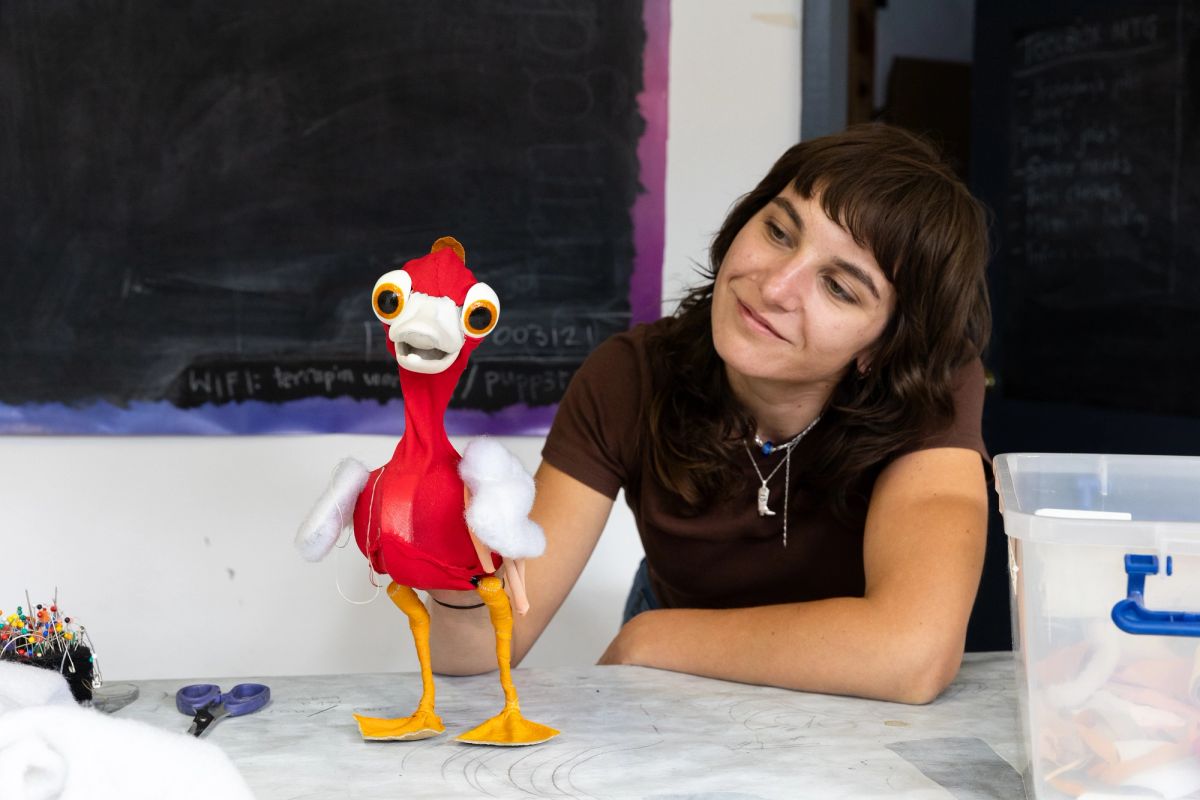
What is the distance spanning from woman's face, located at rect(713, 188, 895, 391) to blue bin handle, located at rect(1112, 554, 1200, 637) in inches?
19.5

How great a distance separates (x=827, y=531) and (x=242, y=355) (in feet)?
3.61

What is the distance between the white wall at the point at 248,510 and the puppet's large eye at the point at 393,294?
1228 mm

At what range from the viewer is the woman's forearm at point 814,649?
3.16 feet

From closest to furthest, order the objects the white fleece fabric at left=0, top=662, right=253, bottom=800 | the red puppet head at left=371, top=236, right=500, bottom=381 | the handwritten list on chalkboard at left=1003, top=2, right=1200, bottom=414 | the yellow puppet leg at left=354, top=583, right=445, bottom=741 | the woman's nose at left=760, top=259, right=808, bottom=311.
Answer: the white fleece fabric at left=0, top=662, right=253, bottom=800
the red puppet head at left=371, top=236, right=500, bottom=381
the yellow puppet leg at left=354, top=583, right=445, bottom=741
the woman's nose at left=760, top=259, right=808, bottom=311
the handwritten list on chalkboard at left=1003, top=2, right=1200, bottom=414

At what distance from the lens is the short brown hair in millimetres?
1118

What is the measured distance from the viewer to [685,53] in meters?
1.97

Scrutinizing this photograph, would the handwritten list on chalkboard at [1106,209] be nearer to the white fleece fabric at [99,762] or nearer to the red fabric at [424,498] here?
the red fabric at [424,498]

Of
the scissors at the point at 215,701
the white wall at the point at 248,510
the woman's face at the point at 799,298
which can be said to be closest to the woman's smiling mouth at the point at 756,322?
the woman's face at the point at 799,298

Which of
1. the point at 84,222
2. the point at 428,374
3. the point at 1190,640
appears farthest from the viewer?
the point at 84,222

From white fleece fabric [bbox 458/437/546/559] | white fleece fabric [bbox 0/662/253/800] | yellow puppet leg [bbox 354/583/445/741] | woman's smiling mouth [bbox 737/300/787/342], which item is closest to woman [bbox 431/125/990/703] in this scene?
woman's smiling mouth [bbox 737/300/787/342]

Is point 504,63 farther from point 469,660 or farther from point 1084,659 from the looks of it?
point 1084,659

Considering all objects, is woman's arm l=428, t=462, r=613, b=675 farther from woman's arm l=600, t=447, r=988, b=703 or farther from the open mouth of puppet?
the open mouth of puppet

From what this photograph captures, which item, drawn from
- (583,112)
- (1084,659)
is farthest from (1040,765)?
(583,112)

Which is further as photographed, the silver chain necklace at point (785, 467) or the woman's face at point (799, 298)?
the silver chain necklace at point (785, 467)
